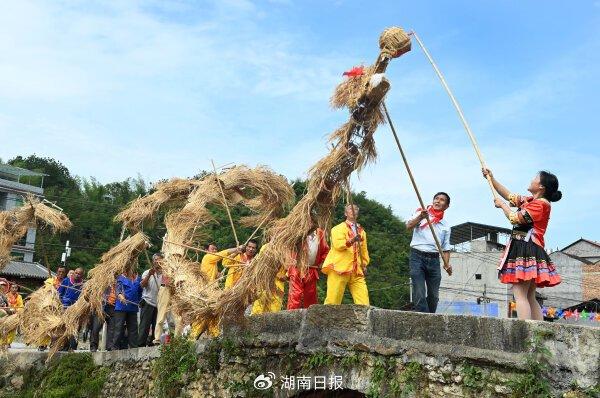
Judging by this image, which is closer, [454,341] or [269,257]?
[454,341]

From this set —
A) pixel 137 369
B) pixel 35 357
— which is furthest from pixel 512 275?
pixel 35 357

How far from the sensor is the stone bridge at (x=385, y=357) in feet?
13.9

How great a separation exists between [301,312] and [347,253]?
106 centimetres

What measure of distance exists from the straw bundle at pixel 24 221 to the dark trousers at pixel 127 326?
1.68 meters

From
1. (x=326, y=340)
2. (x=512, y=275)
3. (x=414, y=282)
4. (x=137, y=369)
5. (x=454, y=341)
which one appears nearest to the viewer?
(x=454, y=341)

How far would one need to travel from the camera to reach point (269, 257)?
5926 mm

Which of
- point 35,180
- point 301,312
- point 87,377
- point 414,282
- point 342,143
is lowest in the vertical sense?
point 87,377

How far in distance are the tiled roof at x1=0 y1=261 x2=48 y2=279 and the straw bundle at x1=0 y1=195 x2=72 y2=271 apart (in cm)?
2036

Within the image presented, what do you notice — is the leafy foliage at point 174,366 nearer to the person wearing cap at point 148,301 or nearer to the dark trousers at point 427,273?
the person wearing cap at point 148,301

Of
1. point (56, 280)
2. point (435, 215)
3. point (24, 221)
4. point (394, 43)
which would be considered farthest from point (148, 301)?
point (394, 43)

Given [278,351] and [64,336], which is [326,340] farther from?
[64,336]

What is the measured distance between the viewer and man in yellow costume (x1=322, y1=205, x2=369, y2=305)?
6.65m

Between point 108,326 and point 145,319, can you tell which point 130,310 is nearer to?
point 145,319

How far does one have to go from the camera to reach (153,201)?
8.52 meters
